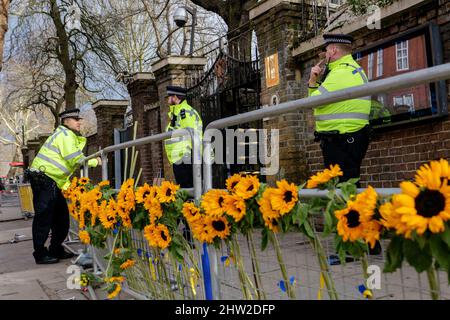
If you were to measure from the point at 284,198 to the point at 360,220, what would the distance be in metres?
0.40

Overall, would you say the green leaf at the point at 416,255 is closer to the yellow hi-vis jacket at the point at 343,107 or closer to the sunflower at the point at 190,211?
the sunflower at the point at 190,211

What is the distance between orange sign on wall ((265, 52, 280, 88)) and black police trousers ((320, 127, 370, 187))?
2.33 metres

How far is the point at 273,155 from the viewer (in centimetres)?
616

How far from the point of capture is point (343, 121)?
3.88 metres

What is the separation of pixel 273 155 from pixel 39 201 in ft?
9.76

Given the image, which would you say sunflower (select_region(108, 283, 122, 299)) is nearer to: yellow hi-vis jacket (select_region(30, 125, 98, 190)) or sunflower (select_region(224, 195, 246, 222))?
sunflower (select_region(224, 195, 246, 222))

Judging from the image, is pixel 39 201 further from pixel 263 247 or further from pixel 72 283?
pixel 263 247

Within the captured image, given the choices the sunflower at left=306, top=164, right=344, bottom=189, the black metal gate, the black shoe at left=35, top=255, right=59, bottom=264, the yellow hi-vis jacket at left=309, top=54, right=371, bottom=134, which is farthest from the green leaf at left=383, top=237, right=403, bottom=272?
the black metal gate

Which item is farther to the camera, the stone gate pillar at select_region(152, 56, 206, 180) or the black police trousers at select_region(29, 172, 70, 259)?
the stone gate pillar at select_region(152, 56, 206, 180)

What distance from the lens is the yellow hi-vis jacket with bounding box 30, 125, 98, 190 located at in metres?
5.70

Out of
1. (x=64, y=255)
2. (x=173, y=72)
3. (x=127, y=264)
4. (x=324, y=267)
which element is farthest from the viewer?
(x=173, y=72)

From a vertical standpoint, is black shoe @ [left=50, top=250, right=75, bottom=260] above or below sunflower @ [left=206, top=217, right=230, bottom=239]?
below

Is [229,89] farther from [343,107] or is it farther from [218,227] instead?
[218,227]

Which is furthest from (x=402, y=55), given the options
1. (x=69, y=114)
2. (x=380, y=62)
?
(x=69, y=114)
